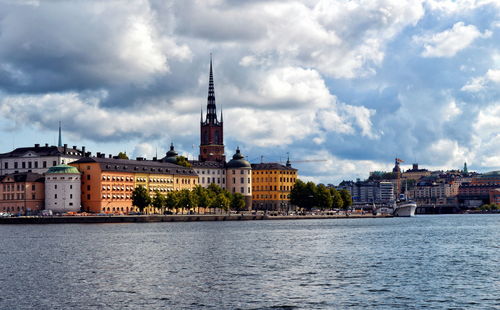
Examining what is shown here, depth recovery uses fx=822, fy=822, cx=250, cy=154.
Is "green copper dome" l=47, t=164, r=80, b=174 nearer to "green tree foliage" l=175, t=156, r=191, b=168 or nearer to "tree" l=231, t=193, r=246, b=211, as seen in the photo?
"tree" l=231, t=193, r=246, b=211

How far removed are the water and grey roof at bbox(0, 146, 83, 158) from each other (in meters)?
96.0

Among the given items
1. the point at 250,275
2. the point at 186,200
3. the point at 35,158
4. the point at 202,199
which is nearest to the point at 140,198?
the point at 186,200

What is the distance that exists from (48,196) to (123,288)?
112m

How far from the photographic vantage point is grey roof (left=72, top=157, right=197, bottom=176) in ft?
518

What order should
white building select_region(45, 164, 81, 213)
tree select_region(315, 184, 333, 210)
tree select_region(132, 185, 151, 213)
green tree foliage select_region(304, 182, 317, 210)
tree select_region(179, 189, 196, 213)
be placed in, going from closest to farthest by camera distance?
white building select_region(45, 164, 81, 213)
tree select_region(132, 185, 151, 213)
tree select_region(179, 189, 196, 213)
green tree foliage select_region(304, 182, 317, 210)
tree select_region(315, 184, 333, 210)

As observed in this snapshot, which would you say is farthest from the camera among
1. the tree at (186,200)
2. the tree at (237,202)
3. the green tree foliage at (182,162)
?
the green tree foliage at (182,162)

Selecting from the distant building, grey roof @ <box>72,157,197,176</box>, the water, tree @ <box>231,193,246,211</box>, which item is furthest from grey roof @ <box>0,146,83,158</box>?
the water

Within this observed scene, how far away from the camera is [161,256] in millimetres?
62375

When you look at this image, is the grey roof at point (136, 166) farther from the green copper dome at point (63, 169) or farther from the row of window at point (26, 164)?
the row of window at point (26, 164)

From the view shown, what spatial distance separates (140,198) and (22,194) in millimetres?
21518

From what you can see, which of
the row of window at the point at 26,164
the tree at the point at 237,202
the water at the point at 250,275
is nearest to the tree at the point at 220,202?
the tree at the point at 237,202

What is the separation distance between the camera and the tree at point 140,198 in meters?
152

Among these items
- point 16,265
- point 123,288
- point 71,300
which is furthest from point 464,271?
point 16,265

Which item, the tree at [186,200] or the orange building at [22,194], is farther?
the tree at [186,200]
